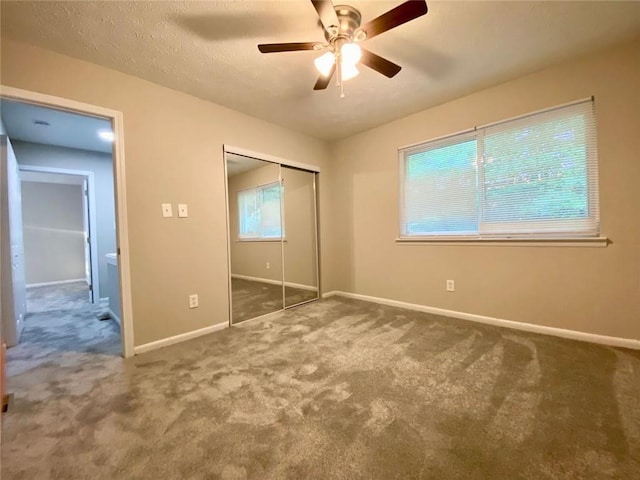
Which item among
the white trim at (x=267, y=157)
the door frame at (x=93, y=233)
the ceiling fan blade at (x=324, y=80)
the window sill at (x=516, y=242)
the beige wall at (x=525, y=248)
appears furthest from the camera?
the door frame at (x=93, y=233)

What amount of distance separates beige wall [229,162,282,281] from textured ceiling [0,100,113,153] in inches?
57.2

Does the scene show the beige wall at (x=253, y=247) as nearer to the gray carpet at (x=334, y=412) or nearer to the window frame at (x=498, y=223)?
the gray carpet at (x=334, y=412)

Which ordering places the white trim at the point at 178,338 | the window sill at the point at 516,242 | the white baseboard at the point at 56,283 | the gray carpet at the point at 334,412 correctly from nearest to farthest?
the gray carpet at the point at 334,412 < the window sill at the point at 516,242 < the white trim at the point at 178,338 < the white baseboard at the point at 56,283

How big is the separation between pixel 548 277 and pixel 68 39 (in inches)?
164

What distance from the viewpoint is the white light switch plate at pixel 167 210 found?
2439mm

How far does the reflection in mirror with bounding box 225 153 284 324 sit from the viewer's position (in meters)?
3.28

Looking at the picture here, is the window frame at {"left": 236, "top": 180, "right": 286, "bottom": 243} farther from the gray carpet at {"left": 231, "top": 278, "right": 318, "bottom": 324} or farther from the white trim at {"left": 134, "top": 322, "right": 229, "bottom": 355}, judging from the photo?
the white trim at {"left": 134, "top": 322, "right": 229, "bottom": 355}

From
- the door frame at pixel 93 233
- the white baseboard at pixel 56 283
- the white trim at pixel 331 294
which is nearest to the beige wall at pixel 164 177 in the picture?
the white trim at pixel 331 294

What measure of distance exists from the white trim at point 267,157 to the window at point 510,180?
1.27 metres

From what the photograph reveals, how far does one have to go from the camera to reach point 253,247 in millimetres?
3756

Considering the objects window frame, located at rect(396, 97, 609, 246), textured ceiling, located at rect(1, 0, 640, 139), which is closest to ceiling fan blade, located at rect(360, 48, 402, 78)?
textured ceiling, located at rect(1, 0, 640, 139)

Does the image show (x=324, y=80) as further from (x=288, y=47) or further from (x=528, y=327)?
(x=528, y=327)

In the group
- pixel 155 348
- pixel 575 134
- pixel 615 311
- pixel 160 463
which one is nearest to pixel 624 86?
pixel 575 134

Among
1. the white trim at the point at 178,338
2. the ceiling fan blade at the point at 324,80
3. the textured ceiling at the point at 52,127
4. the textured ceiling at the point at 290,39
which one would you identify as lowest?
the white trim at the point at 178,338
